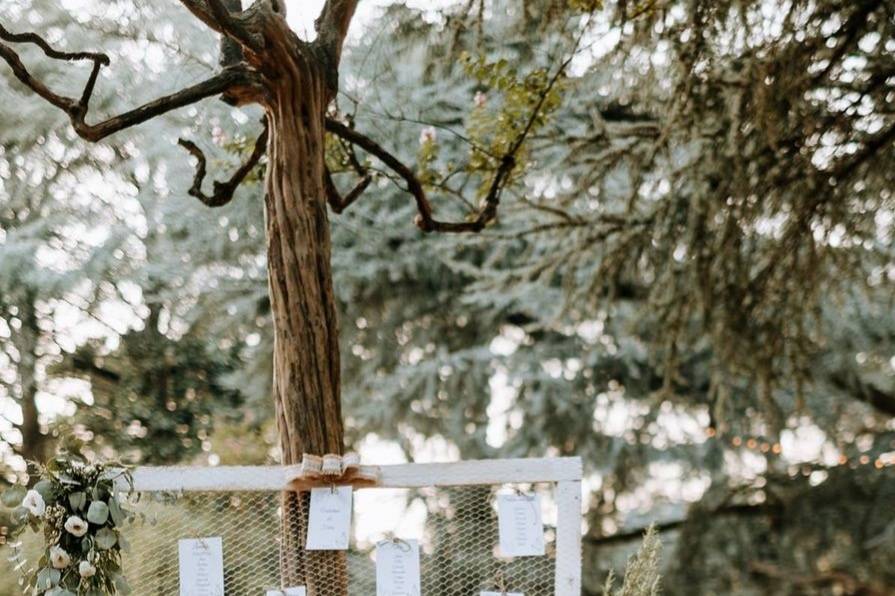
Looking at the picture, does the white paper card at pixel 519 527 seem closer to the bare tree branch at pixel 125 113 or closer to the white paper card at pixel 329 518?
the white paper card at pixel 329 518

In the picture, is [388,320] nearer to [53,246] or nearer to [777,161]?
[53,246]

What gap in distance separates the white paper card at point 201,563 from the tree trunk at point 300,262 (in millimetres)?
164

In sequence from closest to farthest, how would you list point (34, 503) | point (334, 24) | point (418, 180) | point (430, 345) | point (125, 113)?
point (34, 503)
point (125, 113)
point (334, 24)
point (418, 180)
point (430, 345)

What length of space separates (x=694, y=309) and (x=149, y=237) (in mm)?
3618

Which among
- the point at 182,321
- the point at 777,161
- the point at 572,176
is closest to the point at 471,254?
the point at 572,176

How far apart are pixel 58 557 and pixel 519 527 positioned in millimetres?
868

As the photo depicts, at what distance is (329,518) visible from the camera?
228cm

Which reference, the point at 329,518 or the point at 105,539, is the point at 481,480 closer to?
the point at 329,518

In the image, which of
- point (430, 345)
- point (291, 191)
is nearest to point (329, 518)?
point (291, 191)

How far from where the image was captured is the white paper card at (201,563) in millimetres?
2256

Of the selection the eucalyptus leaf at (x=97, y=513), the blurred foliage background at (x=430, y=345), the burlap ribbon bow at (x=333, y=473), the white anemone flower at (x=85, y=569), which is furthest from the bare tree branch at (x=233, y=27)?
the blurred foliage background at (x=430, y=345)

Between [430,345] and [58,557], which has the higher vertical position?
[430,345]

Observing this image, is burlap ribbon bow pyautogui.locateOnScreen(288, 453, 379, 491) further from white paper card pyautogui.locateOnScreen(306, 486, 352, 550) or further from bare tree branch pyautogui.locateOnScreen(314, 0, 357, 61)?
bare tree branch pyautogui.locateOnScreen(314, 0, 357, 61)

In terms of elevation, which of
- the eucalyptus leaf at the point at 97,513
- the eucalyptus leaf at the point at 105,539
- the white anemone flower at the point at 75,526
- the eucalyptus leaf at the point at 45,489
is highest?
the eucalyptus leaf at the point at 45,489
